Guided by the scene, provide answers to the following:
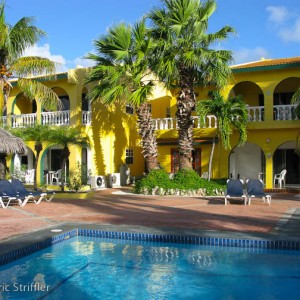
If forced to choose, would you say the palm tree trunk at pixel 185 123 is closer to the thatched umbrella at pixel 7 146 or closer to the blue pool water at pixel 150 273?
the thatched umbrella at pixel 7 146

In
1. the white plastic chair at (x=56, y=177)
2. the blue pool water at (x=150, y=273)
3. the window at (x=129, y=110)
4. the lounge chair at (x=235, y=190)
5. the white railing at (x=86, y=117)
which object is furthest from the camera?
the window at (x=129, y=110)

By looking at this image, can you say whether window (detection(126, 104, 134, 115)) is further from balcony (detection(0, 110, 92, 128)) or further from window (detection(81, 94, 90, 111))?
balcony (detection(0, 110, 92, 128))

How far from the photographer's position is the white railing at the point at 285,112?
2179 cm

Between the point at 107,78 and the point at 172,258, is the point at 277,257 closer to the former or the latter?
the point at 172,258

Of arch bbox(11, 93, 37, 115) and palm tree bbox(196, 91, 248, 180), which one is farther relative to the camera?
arch bbox(11, 93, 37, 115)

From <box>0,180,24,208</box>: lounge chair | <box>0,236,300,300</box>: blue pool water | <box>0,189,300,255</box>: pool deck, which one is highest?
<box>0,180,24,208</box>: lounge chair

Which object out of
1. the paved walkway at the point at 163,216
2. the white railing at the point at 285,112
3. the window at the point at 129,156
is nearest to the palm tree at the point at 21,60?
the paved walkway at the point at 163,216

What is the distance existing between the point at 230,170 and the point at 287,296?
1890cm

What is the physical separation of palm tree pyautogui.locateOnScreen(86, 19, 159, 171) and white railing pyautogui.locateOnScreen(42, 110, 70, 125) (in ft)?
13.3

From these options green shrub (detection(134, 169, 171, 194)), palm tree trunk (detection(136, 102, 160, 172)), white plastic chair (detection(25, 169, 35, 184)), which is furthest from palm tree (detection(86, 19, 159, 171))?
white plastic chair (detection(25, 169, 35, 184))

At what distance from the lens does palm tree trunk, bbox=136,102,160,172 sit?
20.4 metres

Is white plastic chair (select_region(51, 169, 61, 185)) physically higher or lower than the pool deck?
higher

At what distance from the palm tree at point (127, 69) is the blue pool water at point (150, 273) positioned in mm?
10744

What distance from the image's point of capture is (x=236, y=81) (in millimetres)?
23156
